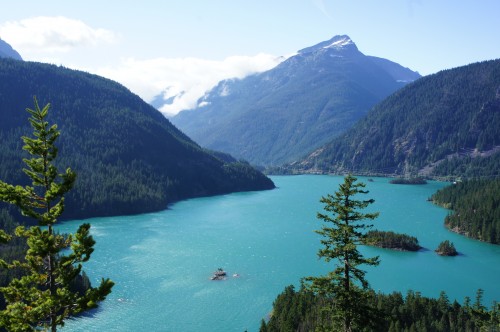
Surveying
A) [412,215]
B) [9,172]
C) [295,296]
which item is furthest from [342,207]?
[9,172]

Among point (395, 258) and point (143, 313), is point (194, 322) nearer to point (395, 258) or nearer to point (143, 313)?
point (143, 313)

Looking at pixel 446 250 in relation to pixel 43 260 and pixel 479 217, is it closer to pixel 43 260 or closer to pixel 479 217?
pixel 479 217

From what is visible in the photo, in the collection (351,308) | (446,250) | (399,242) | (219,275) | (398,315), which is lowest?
(219,275)

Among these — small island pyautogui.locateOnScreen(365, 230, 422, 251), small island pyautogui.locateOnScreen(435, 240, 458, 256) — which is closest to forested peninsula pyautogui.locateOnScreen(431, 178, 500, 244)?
small island pyautogui.locateOnScreen(435, 240, 458, 256)

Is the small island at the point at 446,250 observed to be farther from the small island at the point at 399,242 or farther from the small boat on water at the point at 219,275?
the small boat on water at the point at 219,275

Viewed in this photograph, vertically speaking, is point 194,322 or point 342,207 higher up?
point 342,207

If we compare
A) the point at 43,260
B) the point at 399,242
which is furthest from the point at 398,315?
the point at 399,242

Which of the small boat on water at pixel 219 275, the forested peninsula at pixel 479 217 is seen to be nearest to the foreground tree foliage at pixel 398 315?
the small boat on water at pixel 219 275

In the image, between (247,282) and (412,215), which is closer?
(247,282)

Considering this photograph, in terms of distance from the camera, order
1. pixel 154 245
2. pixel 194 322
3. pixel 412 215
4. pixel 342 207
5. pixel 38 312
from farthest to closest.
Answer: pixel 412 215 < pixel 154 245 < pixel 194 322 < pixel 342 207 < pixel 38 312
